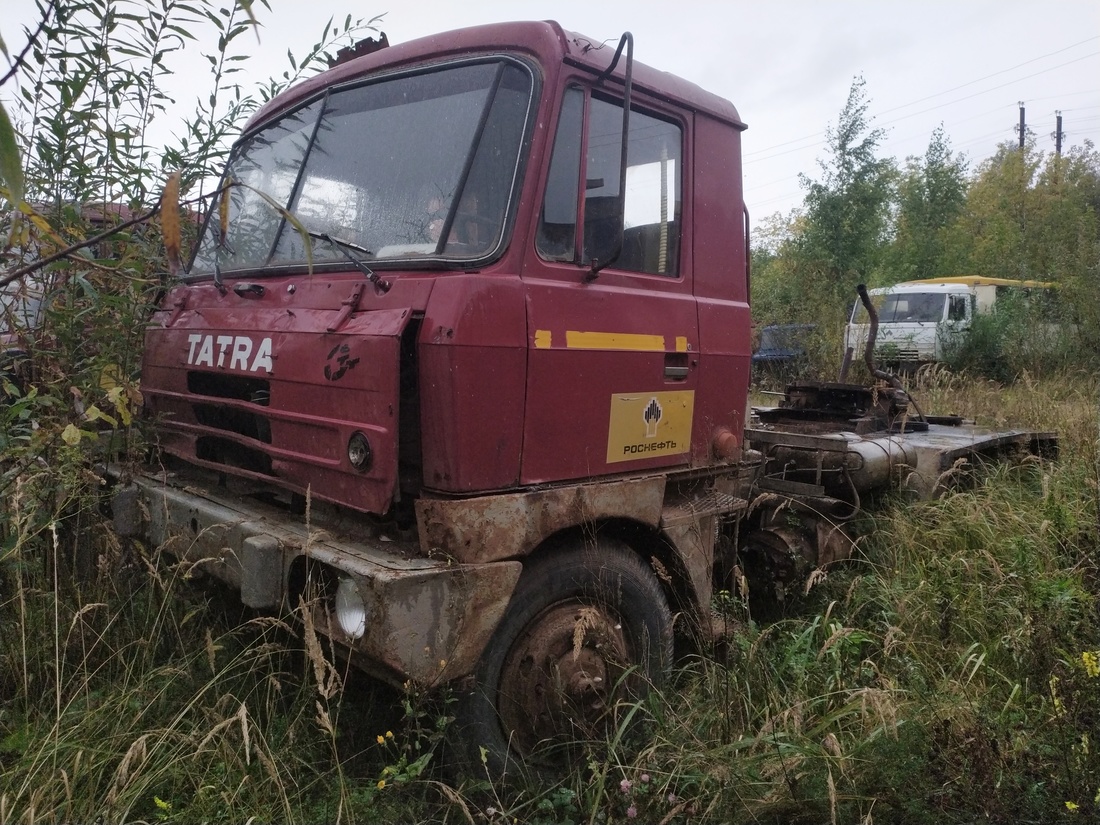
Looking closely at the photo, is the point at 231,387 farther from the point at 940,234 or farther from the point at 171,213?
the point at 940,234

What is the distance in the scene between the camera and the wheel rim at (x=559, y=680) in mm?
2719

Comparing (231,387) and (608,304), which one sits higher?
(608,304)

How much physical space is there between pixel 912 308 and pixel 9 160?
18777mm

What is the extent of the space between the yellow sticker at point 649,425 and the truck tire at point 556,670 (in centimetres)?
39

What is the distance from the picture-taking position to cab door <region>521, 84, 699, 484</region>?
9.01 ft

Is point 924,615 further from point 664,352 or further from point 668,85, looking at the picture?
point 668,85

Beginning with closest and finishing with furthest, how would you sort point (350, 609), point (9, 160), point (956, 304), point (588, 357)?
point (9, 160)
point (350, 609)
point (588, 357)
point (956, 304)

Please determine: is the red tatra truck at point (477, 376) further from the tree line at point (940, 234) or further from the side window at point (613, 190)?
the tree line at point (940, 234)

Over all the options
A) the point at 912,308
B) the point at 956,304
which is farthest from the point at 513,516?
the point at 912,308

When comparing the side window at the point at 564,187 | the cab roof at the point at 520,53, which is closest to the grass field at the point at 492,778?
the side window at the point at 564,187

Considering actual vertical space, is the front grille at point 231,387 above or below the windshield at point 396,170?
below

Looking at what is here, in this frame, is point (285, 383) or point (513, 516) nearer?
point (513, 516)

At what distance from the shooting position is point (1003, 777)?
2.48 meters

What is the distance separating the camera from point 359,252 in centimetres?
292
